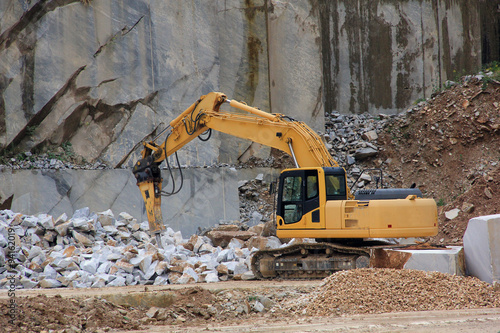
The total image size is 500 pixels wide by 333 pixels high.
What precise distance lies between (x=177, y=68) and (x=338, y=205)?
31.9 ft

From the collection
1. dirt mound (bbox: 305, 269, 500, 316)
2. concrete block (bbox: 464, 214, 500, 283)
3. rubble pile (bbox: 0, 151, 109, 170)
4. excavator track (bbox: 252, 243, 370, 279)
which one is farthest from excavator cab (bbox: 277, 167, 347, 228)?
rubble pile (bbox: 0, 151, 109, 170)

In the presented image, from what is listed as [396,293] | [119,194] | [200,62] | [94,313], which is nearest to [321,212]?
[396,293]

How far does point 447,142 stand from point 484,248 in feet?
33.6

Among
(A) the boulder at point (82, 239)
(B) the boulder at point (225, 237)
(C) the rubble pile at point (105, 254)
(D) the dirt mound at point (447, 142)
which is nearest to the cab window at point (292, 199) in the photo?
(C) the rubble pile at point (105, 254)

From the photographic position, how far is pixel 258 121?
1054 cm

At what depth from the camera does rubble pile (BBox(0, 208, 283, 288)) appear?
10.2 meters

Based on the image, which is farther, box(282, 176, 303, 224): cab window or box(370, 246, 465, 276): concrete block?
box(282, 176, 303, 224): cab window

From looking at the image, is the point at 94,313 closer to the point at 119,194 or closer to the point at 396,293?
the point at 396,293

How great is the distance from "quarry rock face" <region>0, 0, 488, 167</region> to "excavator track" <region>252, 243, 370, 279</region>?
8.02 meters

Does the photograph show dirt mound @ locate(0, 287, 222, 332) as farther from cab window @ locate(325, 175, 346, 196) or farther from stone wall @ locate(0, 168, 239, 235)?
stone wall @ locate(0, 168, 239, 235)

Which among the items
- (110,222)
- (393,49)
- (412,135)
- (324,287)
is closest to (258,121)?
(324,287)

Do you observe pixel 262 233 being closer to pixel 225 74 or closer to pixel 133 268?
pixel 133 268

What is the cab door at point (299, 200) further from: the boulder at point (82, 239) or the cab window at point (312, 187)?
the boulder at point (82, 239)

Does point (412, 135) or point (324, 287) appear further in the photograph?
point (412, 135)
